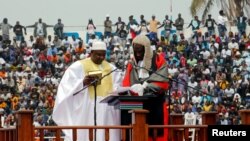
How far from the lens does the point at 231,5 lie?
48312 millimetres

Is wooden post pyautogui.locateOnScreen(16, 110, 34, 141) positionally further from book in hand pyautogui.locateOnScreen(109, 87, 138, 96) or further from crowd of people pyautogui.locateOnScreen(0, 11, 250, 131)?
crowd of people pyautogui.locateOnScreen(0, 11, 250, 131)

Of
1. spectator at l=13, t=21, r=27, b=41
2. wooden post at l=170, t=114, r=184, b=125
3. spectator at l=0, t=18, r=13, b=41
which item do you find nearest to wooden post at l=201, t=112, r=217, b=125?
wooden post at l=170, t=114, r=184, b=125

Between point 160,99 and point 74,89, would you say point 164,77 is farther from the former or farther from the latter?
point 74,89

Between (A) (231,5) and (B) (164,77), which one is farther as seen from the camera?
(A) (231,5)

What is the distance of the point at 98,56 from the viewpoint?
48.2 ft

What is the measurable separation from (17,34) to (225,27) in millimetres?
8100

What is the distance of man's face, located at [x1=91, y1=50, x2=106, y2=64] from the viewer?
14662 millimetres

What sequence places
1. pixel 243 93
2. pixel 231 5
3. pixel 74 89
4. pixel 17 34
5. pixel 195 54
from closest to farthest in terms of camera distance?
pixel 74 89
pixel 243 93
pixel 195 54
pixel 17 34
pixel 231 5

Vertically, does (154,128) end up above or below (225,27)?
below

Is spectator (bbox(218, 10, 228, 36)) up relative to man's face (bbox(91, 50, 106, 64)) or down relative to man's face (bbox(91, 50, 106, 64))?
up

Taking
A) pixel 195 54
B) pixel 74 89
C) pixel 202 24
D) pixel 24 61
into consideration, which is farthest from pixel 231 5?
pixel 74 89

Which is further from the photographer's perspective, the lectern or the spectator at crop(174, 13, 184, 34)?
the spectator at crop(174, 13, 184, 34)

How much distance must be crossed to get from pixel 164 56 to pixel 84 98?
22.7 meters

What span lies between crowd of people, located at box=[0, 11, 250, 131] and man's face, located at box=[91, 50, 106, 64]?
17.0 metres
